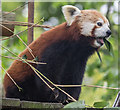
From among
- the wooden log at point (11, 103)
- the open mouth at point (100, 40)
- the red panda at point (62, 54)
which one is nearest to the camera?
the wooden log at point (11, 103)

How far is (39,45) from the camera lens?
2.22m

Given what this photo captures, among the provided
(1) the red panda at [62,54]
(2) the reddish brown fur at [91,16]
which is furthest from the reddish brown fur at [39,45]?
(2) the reddish brown fur at [91,16]

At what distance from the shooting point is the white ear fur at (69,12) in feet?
7.59

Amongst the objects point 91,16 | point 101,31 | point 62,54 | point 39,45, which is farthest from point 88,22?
point 39,45

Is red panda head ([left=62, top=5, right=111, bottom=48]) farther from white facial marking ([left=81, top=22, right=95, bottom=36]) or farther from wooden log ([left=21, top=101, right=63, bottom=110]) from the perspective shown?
wooden log ([left=21, top=101, right=63, bottom=110])

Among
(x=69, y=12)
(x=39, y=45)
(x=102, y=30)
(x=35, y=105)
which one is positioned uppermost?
(x=69, y=12)

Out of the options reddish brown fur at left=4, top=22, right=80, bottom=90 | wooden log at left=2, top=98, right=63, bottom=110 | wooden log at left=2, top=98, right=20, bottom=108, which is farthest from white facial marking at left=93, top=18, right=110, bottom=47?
wooden log at left=2, top=98, right=20, bottom=108

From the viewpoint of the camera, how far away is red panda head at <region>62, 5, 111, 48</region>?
2281 mm

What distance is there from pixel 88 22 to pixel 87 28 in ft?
0.20

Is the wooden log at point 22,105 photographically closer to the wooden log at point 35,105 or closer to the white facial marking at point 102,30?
the wooden log at point 35,105

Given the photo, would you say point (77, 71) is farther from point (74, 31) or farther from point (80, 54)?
point (74, 31)

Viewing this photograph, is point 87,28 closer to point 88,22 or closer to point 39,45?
point 88,22

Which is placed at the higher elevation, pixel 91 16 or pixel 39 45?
pixel 91 16

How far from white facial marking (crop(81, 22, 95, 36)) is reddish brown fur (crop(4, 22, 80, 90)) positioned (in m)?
0.06
